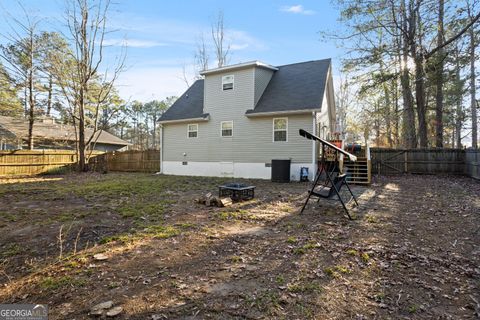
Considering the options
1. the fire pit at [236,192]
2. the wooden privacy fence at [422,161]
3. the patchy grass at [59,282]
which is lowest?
the patchy grass at [59,282]

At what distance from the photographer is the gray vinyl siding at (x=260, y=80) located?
13.8 meters

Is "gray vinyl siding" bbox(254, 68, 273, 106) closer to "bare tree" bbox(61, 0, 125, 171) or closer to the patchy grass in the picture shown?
"bare tree" bbox(61, 0, 125, 171)

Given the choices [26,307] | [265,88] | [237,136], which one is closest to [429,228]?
[26,307]

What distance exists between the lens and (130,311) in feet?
7.53

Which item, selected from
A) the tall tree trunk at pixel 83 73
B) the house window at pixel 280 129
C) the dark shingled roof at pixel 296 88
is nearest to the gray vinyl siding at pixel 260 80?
the dark shingled roof at pixel 296 88

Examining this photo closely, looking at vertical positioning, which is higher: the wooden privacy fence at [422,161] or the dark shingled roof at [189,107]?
the dark shingled roof at [189,107]

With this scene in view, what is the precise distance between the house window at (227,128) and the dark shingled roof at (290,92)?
1.27 metres

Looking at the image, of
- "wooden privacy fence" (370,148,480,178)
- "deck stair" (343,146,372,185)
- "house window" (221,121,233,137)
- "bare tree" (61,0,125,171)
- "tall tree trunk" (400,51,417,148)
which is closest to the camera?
"deck stair" (343,146,372,185)

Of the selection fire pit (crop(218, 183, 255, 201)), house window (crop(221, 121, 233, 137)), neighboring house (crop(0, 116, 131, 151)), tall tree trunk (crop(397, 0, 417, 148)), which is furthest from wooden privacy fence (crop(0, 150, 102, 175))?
tall tree trunk (crop(397, 0, 417, 148))

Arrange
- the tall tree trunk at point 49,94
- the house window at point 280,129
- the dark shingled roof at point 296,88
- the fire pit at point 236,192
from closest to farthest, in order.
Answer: the fire pit at point 236,192 → the dark shingled roof at point 296,88 → the house window at point 280,129 → the tall tree trunk at point 49,94

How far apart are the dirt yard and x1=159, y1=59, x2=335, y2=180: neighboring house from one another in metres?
6.63

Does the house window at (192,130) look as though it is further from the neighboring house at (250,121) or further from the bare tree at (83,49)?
the bare tree at (83,49)

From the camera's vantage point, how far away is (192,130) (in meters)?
15.4

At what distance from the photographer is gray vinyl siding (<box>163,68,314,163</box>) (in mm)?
12359
